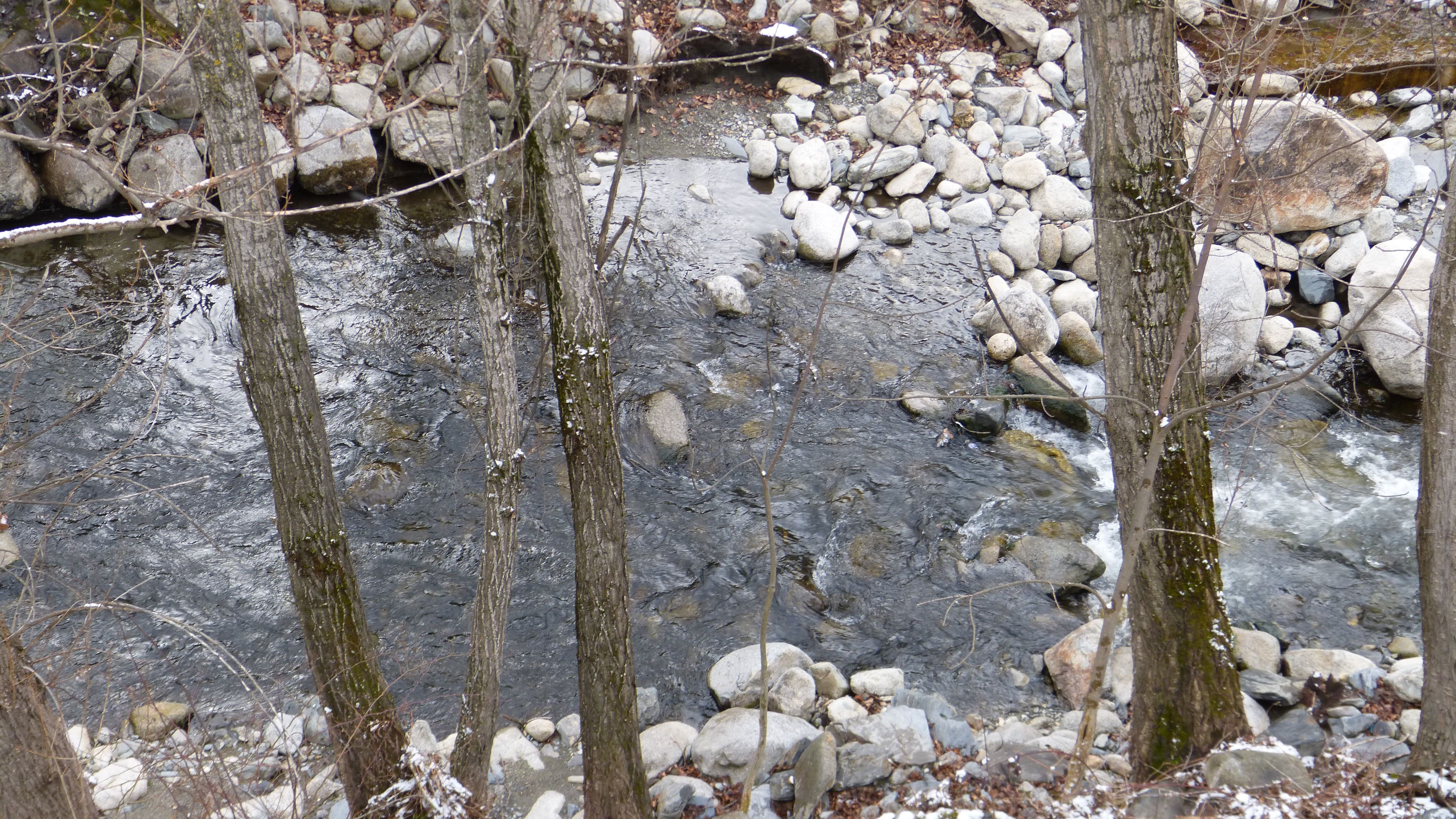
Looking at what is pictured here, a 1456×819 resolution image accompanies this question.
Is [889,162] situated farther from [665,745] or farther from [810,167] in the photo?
[665,745]

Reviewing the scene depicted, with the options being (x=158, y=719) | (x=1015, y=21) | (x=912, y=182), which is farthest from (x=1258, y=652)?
(x=1015, y=21)

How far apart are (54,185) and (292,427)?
7.07 metres

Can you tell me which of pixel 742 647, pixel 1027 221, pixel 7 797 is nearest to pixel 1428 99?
pixel 1027 221

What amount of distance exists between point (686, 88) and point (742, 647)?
8.12 metres

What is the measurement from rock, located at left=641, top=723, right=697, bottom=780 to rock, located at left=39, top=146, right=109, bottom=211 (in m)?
7.35

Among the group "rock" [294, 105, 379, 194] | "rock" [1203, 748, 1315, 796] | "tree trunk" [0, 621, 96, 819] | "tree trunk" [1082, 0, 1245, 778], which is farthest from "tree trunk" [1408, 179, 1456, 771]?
"rock" [294, 105, 379, 194]

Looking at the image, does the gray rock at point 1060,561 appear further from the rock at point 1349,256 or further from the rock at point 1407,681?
the rock at point 1349,256

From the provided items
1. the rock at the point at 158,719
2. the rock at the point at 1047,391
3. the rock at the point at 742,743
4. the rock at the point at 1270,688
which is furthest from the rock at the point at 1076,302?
the rock at the point at 158,719

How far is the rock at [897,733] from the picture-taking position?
15.8ft

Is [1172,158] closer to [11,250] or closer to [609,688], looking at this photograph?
[609,688]

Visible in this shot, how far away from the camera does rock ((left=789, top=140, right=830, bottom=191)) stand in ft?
34.2

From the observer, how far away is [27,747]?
10.7ft

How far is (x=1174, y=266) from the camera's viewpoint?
3.79m

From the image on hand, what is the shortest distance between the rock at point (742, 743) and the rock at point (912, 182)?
683 cm
